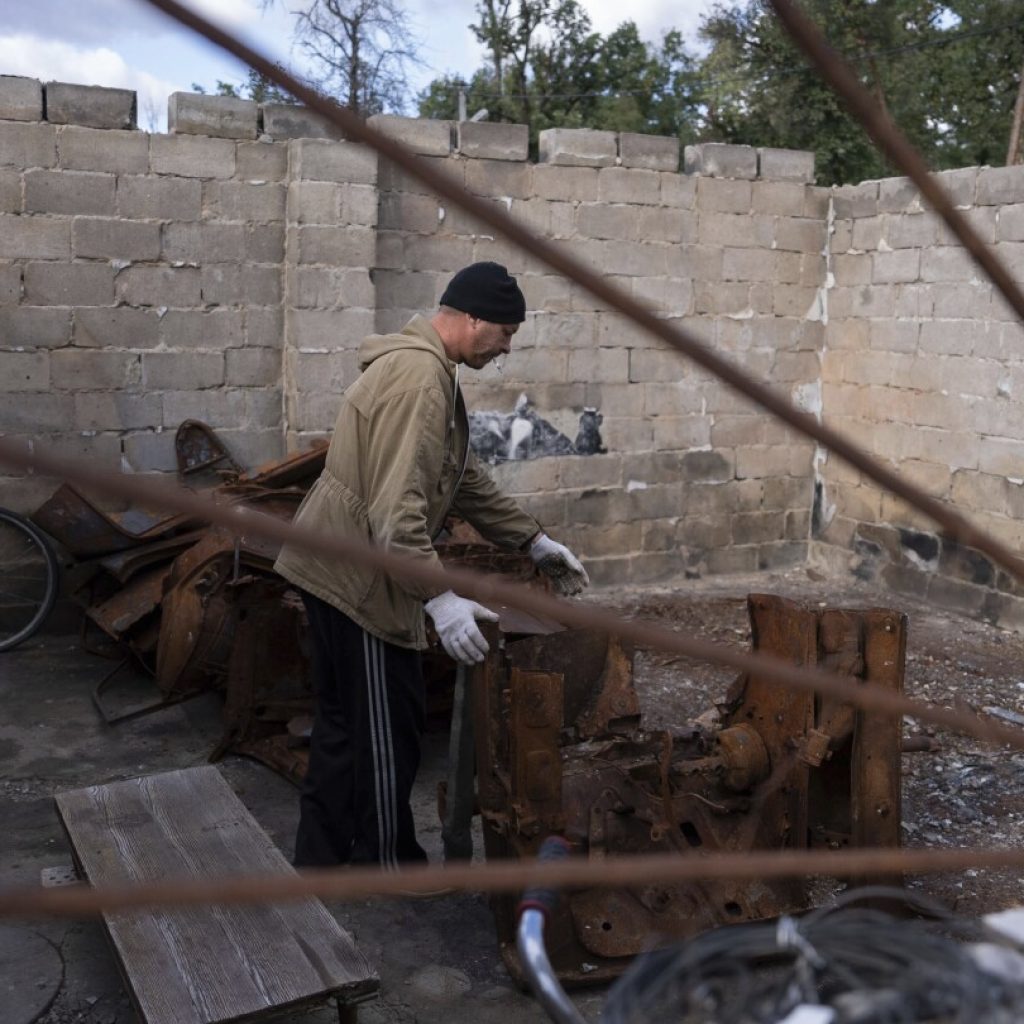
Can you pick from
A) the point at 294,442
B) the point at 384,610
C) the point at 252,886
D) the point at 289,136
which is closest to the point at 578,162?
the point at 289,136

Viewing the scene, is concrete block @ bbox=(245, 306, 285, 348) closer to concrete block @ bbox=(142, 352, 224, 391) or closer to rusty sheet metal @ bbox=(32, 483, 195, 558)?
concrete block @ bbox=(142, 352, 224, 391)

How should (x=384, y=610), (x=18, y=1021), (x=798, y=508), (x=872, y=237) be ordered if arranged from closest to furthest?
(x=18, y=1021) < (x=384, y=610) < (x=872, y=237) < (x=798, y=508)

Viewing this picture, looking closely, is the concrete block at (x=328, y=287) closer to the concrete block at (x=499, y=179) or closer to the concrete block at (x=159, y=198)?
the concrete block at (x=159, y=198)

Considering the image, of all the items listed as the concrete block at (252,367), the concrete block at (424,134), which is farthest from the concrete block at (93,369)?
the concrete block at (424,134)

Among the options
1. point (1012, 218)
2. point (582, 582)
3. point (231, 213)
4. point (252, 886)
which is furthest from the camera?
point (1012, 218)

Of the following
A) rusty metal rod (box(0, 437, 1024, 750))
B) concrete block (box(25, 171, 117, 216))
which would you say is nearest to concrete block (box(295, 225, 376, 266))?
concrete block (box(25, 171, 117, 216))

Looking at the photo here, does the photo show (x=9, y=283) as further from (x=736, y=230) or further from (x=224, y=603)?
(x=736, y=230)

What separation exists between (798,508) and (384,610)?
17.8ft

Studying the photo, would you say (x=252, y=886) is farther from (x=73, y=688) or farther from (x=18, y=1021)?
(x=73, y=688)

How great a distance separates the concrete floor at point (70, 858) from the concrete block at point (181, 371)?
54.7 inches

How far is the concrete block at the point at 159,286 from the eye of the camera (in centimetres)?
616

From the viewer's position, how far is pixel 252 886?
3.09 ft

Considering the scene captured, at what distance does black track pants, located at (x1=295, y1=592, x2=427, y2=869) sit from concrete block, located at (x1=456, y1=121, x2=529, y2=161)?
4.02 meters

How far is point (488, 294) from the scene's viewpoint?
11.3ft
